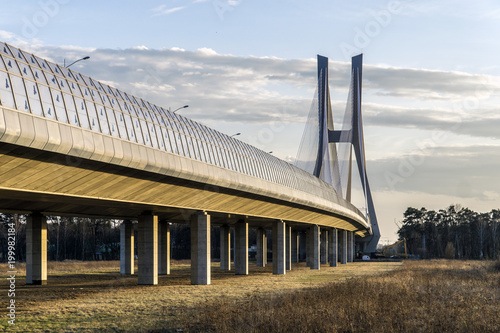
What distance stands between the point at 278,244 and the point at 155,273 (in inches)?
849

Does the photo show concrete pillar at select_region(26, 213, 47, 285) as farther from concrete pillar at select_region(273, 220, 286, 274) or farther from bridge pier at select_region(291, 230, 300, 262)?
bridge pier at select_region(291, 230, 300, 262)

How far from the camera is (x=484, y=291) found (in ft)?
110

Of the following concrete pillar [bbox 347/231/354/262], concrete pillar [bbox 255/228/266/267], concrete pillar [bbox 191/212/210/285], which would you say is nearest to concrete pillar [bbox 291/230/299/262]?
concrete pillar [bbox 347/231/354/262]

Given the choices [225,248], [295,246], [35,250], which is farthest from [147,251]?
[295,246]

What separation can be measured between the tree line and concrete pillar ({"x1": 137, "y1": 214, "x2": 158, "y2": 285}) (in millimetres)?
131981

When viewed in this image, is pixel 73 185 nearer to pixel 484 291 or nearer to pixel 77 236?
pixel 484 291

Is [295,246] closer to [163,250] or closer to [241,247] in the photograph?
[163,250]

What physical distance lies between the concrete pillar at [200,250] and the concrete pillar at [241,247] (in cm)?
1523

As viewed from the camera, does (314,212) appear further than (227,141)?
Yes

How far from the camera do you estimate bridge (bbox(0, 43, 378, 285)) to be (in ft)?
79.9

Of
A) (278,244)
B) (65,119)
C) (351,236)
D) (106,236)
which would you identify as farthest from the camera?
(106,236)

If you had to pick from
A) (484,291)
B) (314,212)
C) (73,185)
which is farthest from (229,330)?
(314,212)

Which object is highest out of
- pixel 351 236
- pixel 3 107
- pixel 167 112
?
pixel 167 112

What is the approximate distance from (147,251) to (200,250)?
378 cm
